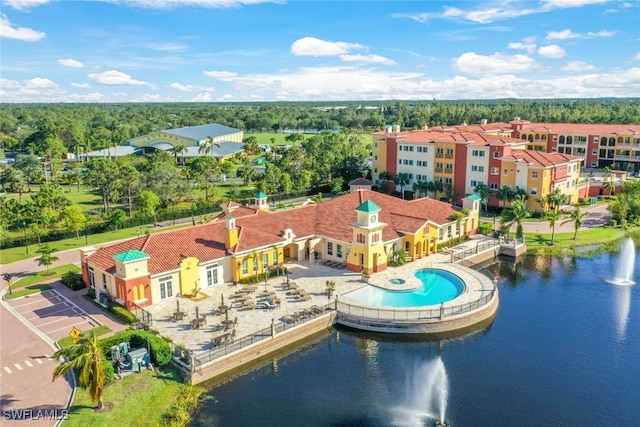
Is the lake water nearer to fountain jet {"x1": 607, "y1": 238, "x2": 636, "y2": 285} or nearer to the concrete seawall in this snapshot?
the concrete seawall

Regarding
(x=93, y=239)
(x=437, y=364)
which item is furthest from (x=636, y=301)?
(x=93, y=239)

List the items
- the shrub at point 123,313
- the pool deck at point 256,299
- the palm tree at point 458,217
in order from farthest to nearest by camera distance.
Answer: the palm tree at point 458,217 < the shrub at point 123,313 < the pool deck at point 256,299

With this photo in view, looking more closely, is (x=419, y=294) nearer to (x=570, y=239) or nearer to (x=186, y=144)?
(x=570, y=239)

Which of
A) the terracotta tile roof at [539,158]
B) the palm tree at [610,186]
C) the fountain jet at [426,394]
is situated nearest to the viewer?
the fountain jet at [426,394]

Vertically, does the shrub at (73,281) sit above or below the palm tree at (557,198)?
below

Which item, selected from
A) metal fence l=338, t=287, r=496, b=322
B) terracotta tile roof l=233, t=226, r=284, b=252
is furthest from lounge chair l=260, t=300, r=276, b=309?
terracotta tile roof l=233, t=226, r=284, b=252

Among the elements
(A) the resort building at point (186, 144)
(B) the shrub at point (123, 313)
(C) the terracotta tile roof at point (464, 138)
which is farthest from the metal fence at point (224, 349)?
(A) the resort building at point (186, 144)

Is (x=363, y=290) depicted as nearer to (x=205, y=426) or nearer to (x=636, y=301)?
(x=205, y=426)

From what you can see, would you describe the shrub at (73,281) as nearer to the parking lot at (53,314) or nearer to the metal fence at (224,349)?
the parking lot at (53,314)
